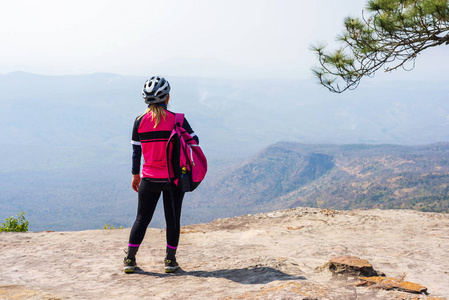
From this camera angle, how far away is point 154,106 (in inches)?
192

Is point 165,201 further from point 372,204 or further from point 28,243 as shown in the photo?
point 372,204

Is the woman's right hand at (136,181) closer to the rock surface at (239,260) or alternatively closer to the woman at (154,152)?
the woman at (154,152)

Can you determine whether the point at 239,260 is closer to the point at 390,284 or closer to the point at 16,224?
the point at 390,284

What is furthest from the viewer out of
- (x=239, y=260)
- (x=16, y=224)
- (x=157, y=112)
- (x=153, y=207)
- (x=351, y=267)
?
(x=16, y=224)

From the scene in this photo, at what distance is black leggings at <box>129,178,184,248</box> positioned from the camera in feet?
16.0

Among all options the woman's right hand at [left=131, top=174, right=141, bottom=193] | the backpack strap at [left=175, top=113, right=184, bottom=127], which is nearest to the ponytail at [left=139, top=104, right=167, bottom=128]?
the backpack strap at [left=175, top=113, right=184, bottom=127]

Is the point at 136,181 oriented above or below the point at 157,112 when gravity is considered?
below

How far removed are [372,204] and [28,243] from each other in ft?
327

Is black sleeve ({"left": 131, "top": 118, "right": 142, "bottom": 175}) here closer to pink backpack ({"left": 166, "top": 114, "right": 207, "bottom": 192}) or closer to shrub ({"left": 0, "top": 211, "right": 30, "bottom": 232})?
pink backpack ({"left": 166, "top": 114, "right": 207, "bottom": 192})

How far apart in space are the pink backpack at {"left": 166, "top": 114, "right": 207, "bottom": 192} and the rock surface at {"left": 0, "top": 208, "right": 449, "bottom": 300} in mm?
1210

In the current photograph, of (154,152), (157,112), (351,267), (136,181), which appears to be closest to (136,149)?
(154,152)

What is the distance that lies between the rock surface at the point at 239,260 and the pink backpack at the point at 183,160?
3.97 ft

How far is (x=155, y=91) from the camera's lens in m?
4.82

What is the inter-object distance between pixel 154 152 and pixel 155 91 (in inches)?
30.5
